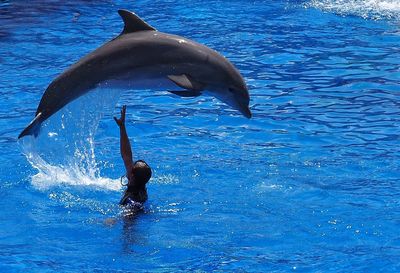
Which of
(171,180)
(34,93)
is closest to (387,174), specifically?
(171,180)

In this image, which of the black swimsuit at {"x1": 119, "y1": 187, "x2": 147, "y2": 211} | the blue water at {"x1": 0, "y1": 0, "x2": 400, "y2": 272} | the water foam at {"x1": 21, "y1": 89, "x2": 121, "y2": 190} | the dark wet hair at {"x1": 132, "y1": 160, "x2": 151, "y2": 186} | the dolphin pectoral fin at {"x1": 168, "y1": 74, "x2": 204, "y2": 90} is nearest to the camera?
the dolphin pectoral fin at {"x1": 168, "y1": 74, "x2": 204, "y2": 90}

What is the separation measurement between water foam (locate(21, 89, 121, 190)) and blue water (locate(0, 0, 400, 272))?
0.7 inches

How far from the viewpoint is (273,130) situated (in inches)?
349

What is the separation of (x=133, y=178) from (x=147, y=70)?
4.24ft

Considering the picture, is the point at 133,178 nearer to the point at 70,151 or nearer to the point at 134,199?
the point at 134,199

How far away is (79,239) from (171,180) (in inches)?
56.6

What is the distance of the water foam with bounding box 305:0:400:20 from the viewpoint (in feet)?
44.9

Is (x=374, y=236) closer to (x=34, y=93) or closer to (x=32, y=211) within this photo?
(x=32, y=211)

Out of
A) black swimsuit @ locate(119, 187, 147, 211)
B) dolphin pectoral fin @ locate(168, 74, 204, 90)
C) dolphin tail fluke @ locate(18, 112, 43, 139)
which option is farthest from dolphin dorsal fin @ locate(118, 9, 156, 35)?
black swimsuit @ locate(119, 187, 147, 211)

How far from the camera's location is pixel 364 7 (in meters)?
14.2

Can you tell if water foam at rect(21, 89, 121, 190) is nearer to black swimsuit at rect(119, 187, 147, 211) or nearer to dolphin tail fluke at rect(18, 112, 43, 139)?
black swimsuit at rect(119, 187, 147, 211)

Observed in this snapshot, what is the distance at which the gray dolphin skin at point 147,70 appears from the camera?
18.9ft

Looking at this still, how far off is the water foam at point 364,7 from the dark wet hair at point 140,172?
766 cm

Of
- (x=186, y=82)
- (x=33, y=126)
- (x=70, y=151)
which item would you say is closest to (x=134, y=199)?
(x=33, y=126)
